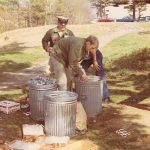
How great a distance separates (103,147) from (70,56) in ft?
6.11

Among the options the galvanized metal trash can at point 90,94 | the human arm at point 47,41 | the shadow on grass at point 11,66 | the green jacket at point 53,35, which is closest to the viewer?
the galvanized metal trash can at point 90,94

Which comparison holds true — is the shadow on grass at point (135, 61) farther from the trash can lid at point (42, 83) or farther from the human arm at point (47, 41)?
the trash can lid at point (42, 83)

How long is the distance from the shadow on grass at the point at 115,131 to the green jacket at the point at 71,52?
1.20 metres

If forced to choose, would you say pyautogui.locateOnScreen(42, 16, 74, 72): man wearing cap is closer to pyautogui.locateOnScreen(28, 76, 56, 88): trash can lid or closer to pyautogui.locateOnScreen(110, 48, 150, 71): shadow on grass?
pyautogui.locateOnScreen(28, 76, 56, 88): trash can lid

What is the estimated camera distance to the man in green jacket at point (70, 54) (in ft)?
25.0

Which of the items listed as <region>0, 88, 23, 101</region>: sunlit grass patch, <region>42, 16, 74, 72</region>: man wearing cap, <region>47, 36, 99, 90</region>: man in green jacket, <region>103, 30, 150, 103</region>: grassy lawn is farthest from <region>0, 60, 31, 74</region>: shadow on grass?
<region>47, 36, 99, 90</region>: man in green jacket

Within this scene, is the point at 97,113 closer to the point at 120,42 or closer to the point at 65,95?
the point at 65,95

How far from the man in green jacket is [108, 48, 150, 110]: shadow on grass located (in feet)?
8.15

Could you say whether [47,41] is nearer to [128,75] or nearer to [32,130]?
[32,130]

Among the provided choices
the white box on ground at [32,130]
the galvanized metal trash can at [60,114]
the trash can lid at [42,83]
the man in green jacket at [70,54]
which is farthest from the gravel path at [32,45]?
→ the galvanized metal trash can at [60,114]

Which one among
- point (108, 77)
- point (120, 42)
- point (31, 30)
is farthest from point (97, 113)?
point (31, 30)

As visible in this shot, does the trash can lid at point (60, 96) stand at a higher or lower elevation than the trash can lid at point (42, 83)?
lower

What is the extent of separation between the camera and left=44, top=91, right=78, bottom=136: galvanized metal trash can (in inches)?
293

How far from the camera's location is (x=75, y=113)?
25.1ft
